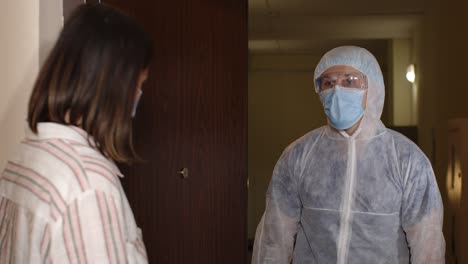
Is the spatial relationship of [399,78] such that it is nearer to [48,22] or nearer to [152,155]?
[152,155]

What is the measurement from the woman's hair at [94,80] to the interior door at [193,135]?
41.5 inches

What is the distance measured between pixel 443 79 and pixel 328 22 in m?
1.75

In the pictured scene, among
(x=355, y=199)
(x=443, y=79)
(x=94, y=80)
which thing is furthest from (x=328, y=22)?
(x=94, y=80)

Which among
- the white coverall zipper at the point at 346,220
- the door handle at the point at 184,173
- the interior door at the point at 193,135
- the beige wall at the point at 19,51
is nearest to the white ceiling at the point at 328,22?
the interior door at the point at 193,135

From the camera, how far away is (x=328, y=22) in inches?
226

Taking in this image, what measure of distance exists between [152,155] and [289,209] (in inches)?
24.0

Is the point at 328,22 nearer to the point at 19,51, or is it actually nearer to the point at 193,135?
the point at 193,135

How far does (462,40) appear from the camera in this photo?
3.55 metres

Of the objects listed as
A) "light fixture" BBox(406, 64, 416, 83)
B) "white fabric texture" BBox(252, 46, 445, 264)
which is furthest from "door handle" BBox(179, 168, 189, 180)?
"light fixture" BBox(406, 64, 416, 83)

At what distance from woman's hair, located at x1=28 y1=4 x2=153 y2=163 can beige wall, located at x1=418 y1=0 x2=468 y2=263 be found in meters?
2.35

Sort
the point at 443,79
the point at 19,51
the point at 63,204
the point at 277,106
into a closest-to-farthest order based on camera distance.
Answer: the point at 63,204 < the point at 19,51 < the point at 443,79 < the point at 277,106

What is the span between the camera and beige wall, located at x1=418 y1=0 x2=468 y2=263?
3535 mm

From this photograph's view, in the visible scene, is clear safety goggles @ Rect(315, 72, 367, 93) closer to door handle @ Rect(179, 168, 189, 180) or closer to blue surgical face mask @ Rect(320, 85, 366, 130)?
blue surgical face mask @ Rect(320, 85, 366, 130)

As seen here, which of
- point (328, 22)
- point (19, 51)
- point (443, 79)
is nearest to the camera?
point (19, 51)
